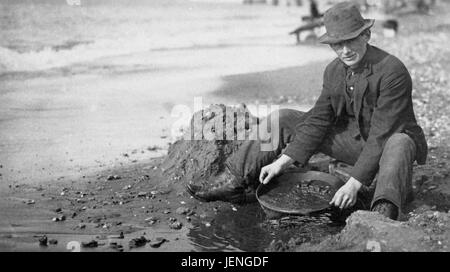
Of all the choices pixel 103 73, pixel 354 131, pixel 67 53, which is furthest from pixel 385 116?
pixel 67 53

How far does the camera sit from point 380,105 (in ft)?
12.3

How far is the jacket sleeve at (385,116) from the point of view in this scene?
3645mm

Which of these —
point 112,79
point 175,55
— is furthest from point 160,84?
point 175,55

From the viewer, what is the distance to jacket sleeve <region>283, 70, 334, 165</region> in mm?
3975

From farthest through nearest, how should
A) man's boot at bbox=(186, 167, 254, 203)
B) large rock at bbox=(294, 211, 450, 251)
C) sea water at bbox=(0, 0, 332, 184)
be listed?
sea water at bbox=(0, 0, 332, 184)
man's boot at bbox=(186, 167, 254, 203)
large rock at bbox=(294, 211, 450, 251)

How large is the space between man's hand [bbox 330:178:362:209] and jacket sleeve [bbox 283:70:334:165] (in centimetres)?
48

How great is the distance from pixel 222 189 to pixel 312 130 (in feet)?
2.67

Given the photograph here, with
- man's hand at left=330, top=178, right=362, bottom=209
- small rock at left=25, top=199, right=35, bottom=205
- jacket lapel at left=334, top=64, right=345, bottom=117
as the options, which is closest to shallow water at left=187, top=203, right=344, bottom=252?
man's hand at left=330, top=178, right=362, bottom=209

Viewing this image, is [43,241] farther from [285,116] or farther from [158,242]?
[285,116]

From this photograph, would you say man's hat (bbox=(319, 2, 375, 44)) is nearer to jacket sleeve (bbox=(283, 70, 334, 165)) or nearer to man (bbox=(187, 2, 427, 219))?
man (bbox=(187, 2, 427, 219))

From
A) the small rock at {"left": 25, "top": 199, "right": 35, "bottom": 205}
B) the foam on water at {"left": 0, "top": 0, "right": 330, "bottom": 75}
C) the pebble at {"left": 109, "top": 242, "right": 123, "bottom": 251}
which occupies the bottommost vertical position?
the pebble at {"left": 109, "top": 242, "right": 123, "bottom": 251}

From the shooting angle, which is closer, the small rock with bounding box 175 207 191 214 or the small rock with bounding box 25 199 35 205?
the small rock with bounding box 175 207 191 214
